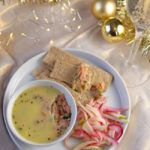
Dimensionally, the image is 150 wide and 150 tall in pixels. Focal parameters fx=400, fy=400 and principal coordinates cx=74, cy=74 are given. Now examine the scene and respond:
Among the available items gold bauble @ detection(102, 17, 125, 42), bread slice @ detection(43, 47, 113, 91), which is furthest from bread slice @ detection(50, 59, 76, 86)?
gold bauble @ detection(102, 17, 125, 42)

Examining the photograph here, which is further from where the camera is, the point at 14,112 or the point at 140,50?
the point at 140,50

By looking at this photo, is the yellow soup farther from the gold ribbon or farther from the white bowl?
the gold ribbon

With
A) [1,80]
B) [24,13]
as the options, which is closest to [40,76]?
[1,80]

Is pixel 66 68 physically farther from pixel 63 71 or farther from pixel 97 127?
pixel 97 127

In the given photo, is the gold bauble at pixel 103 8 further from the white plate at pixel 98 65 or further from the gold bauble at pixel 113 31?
the white plate at pixel 98 65

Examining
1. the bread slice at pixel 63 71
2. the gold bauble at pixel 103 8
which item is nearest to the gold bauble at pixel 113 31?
the gold bauble at pixel 103 8

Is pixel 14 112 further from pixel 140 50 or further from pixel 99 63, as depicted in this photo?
pixel 140 50
